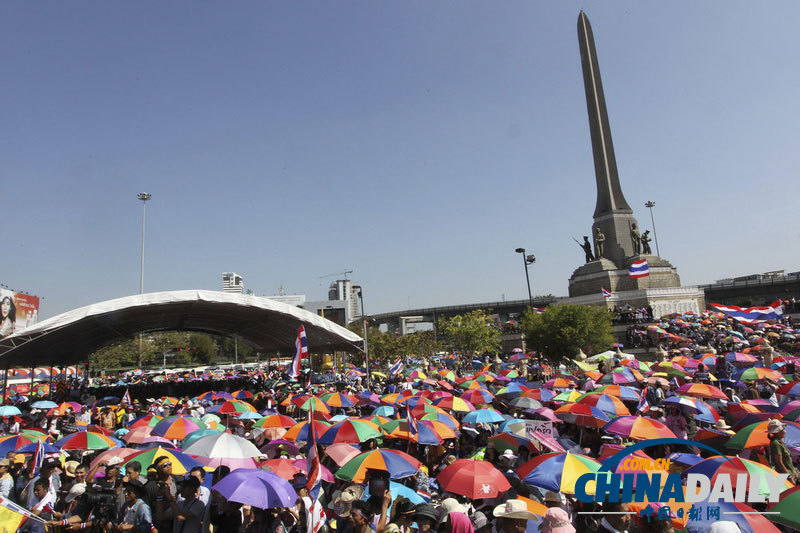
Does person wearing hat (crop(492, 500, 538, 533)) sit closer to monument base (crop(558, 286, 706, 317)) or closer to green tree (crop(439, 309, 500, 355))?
green tree (crop(439, 309, 500, 355))

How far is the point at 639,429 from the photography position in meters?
8.74

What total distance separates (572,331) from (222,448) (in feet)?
86.9

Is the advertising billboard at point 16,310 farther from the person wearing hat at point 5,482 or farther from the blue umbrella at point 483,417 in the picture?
the blue umbrella at point 483,417

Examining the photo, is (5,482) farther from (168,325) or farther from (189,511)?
(168,325)

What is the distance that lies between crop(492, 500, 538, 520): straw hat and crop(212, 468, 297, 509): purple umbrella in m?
2.25

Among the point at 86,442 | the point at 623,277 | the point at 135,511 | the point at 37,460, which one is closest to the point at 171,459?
the point at 135,511

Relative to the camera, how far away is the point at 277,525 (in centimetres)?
566

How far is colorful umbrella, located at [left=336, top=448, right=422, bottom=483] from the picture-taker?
669 centimetres

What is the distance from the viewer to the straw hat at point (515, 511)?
487cm

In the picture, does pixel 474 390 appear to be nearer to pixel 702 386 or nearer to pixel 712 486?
pixel 702 386

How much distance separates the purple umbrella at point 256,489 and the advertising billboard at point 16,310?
197ft

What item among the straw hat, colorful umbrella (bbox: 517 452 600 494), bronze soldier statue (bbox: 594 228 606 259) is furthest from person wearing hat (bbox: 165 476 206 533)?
bronze soldier statue (bbox: 594 228 606 259)

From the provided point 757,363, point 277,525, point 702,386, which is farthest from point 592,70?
point 277,525

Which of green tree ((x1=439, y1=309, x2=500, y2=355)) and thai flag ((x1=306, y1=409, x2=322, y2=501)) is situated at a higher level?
green tree ((x1=439, y1=309, x2=500, y2=355))
